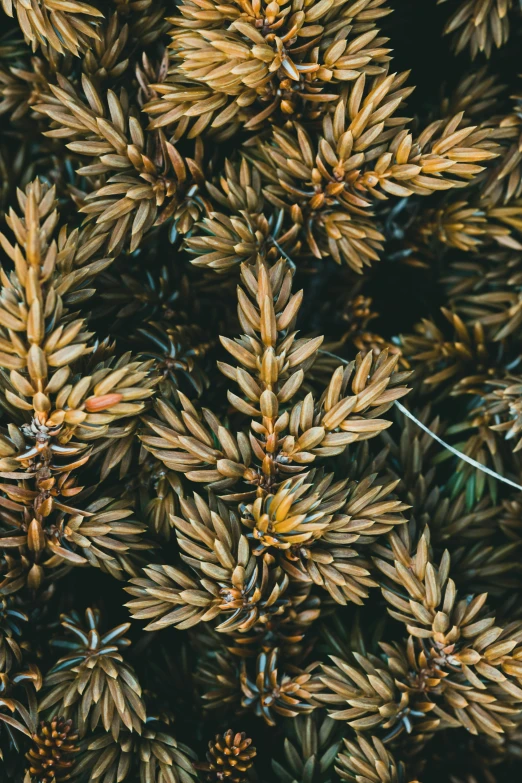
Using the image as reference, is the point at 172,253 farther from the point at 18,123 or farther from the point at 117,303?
the point at 18,123

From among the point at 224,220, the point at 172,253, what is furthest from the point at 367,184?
the point at 172,253

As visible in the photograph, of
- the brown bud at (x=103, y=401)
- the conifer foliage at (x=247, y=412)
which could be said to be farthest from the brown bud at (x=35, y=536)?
the brown bud at (x=103, y=401)

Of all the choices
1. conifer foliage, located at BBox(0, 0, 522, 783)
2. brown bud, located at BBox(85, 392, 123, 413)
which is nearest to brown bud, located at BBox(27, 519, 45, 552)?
conifer foliage, located at BBox(0, 0, 522, 783)

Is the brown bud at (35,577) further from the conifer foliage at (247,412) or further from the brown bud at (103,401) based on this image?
the brown bud at (103,401)

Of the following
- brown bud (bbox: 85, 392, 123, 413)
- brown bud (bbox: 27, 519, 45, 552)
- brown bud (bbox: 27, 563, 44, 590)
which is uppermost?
brown bud (bbox: 85, 392, 123, 413)

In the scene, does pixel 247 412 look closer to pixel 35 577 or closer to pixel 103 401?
pixel 103 401

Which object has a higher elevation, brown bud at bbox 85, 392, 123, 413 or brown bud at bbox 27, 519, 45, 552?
brown bud at bbox 85, 392, 123, 413

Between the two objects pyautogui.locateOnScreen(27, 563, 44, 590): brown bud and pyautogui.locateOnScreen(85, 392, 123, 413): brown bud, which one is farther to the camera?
pyautogui.locateOnScreen(27, 563, 44, 590): brown bud

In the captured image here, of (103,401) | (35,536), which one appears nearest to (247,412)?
(103,401)

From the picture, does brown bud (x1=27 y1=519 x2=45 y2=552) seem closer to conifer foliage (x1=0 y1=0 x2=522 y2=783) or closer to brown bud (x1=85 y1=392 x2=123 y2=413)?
conifer foliage (x1=0 y1=0 x2=522 y2=783)
